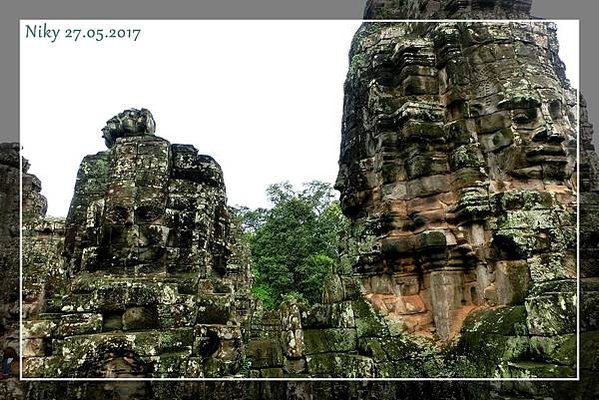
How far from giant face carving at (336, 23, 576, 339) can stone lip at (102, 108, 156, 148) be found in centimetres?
379

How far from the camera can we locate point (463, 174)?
7.51m

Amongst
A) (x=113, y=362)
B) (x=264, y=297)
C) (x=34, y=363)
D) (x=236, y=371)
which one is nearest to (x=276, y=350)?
(x=236, y=371)

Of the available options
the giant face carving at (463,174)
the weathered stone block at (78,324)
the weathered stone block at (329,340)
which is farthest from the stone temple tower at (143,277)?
the giant face carving at (463,174)

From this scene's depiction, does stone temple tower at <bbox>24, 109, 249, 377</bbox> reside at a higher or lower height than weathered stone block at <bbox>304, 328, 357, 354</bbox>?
higher

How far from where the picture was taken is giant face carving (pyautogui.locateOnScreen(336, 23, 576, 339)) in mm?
6941

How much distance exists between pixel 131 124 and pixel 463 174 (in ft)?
14.7

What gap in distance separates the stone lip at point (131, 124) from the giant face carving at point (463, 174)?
3.79 meters

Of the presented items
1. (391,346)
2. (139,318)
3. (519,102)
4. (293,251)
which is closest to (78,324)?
(139,318)

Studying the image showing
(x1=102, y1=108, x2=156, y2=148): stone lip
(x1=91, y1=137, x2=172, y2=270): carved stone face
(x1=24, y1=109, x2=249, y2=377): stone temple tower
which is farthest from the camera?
(x1=102, y1=108, x2=156, y2=148): stone lip

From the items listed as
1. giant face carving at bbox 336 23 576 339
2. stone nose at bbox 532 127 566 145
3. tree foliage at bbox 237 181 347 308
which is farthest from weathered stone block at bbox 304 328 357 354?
tree foliage at bbox 237 181 347 308

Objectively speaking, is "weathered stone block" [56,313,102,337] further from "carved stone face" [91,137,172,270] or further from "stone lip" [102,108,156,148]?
"stone lip" [102,108,156,148]

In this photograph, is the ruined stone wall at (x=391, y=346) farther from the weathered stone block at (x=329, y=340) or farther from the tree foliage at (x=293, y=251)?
the tree foliage at (x=293, y=251)

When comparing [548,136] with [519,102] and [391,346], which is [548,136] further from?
[391,346]

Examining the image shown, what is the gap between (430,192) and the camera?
25.6ft
